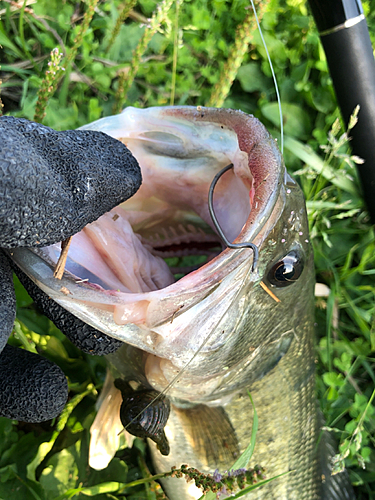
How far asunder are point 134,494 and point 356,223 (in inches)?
73.6

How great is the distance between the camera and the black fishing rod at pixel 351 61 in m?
1.93

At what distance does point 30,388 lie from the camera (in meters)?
1.38

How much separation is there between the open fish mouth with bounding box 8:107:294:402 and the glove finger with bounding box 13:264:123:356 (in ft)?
0.38

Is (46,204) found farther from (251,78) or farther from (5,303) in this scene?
(251,78)

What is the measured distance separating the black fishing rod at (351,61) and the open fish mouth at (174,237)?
3.06 ft

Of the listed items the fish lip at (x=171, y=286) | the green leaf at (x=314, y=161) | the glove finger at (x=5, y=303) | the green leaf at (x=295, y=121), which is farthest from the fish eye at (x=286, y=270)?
the green leaf at (x=295, y=121)

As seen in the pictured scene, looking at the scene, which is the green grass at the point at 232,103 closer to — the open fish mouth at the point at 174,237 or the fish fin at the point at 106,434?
the fish fin at the point at 106,434

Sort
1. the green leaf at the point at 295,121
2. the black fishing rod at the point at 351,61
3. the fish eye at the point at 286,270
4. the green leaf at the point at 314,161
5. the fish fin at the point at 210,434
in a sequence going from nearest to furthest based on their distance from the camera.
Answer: the fish eye at the point at 286,270, the fish fin at the point at 210,434, the black fishing rod at the point at 351,61, the green leaf at the point at 314,161, the green leaf at the point at 295,121

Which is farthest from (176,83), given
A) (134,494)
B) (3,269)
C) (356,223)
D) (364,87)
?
(134,494)

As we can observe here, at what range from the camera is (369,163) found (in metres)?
2.19

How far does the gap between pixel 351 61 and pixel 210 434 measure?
1.64m

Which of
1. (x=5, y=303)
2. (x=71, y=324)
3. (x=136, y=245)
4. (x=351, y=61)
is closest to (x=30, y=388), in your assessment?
(x=71, y=324)

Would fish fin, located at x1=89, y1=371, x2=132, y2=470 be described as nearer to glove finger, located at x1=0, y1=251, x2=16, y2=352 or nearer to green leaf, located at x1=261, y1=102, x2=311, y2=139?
glove finger, located at x1=0, y1=251, x2=16, y2=352

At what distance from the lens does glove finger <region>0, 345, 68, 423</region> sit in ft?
4.53
